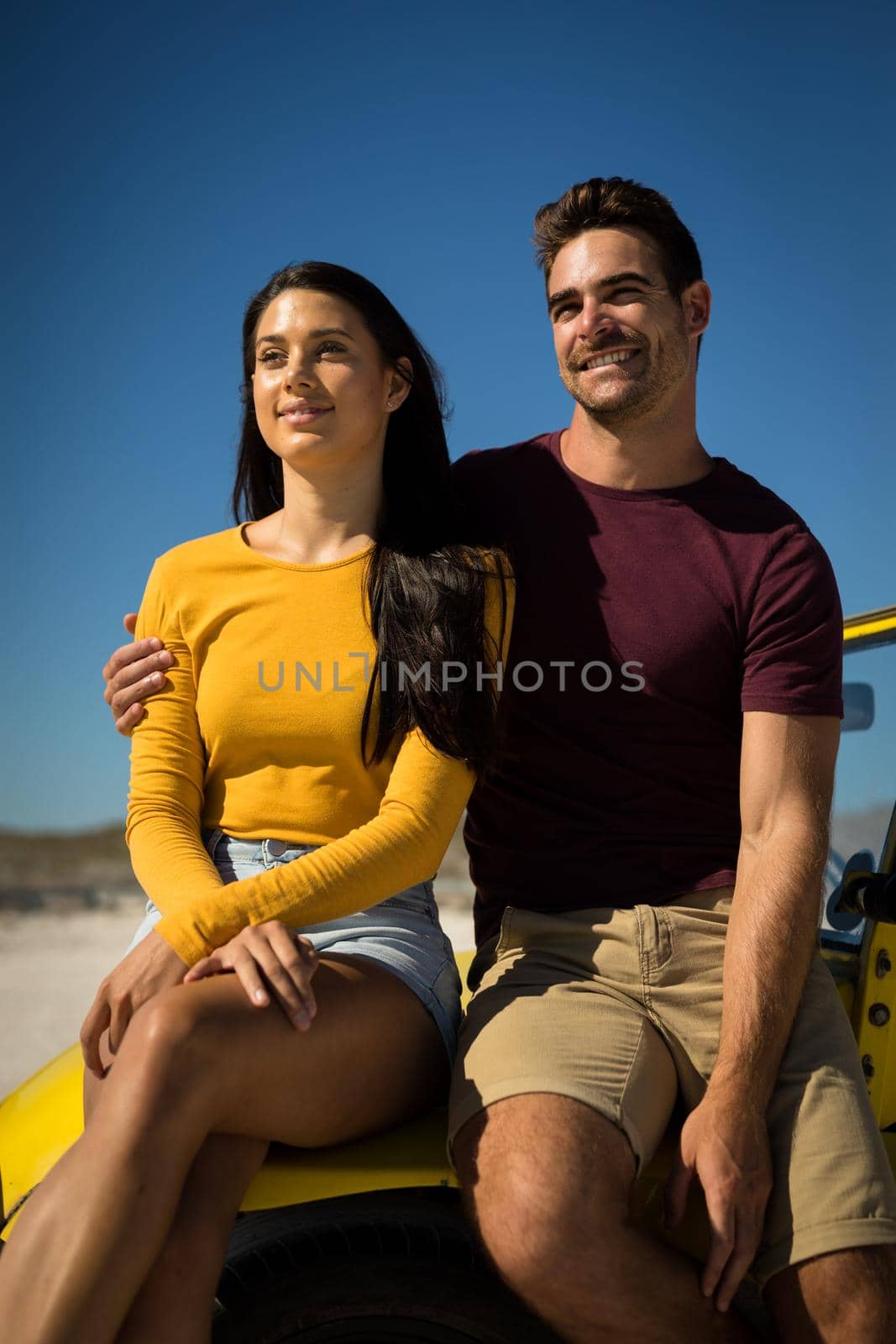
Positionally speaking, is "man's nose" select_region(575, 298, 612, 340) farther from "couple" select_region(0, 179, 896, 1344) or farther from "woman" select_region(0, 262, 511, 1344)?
"woman" select_region(0, 262, 511, 1344)

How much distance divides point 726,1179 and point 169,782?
1.20 metres

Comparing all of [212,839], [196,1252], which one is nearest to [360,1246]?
[196,1252]

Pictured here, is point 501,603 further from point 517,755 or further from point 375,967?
point 375,967

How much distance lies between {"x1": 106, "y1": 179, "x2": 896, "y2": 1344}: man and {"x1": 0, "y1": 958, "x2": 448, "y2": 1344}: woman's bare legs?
0.16m

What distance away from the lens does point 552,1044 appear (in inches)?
75.9

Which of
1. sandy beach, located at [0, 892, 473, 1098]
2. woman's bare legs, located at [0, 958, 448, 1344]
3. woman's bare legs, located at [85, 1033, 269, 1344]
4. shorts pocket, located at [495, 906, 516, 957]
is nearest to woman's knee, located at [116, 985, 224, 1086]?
woman's bare legs, located at [0, 958, 448, 1344]

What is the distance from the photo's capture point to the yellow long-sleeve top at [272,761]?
196cm

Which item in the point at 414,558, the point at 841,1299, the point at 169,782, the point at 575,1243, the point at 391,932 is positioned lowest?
the point at 841,1299

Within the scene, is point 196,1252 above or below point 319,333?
below

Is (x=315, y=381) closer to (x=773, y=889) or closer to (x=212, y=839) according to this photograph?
(x=212, y=839)

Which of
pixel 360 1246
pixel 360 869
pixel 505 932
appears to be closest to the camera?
pixel 360 1246

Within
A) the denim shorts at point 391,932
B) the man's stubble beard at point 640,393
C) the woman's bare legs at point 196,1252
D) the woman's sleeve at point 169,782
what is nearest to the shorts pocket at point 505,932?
the denim shorts at point 391,932

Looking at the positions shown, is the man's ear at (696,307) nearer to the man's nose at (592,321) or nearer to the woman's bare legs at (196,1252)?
the man's nose at (592,321)

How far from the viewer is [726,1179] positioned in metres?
1.79
